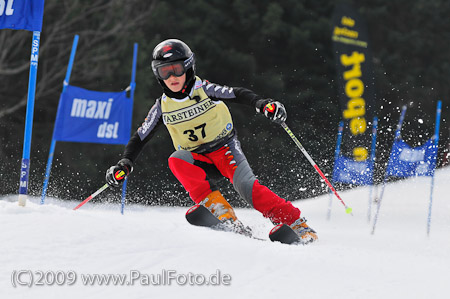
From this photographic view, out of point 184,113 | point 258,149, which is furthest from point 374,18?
point 184,113

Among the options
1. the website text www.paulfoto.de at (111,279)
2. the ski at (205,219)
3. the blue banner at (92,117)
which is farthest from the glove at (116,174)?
the blue banner at (92,117)

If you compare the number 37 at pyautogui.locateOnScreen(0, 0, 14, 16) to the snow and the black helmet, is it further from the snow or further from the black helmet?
the snow

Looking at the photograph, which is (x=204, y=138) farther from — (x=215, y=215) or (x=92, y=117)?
(x=92, y=117)

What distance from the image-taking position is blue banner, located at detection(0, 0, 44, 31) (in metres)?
3.58

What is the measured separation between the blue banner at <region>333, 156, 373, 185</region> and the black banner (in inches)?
53.4

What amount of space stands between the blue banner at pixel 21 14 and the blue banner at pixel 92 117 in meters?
2.33

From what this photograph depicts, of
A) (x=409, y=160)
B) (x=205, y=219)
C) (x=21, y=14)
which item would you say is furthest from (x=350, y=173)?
(x=21, y=14)

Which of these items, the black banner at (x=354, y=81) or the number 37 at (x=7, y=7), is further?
the black banner at (x=354, y=81)

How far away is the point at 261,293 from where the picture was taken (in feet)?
7.25

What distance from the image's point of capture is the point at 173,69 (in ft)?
11.8

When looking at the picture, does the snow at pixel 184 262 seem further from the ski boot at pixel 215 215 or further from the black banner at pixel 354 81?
the black banner at pixel 354 81

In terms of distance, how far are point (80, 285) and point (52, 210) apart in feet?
3.08

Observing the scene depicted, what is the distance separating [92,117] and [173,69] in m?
2.76

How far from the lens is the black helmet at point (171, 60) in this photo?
11.7 feet
